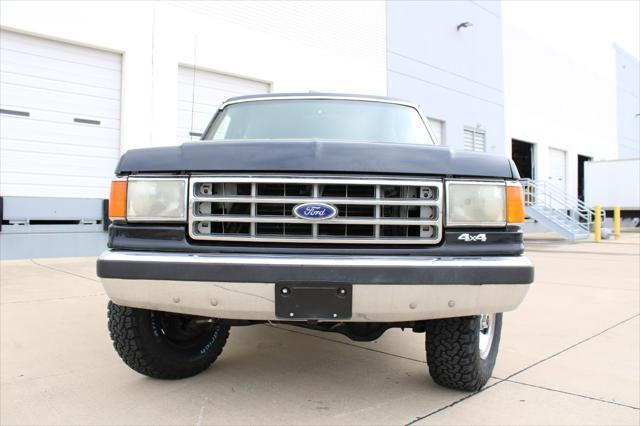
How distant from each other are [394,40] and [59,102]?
9.77 meters

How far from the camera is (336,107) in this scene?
345 cm

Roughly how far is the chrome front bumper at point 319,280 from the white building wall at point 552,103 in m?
19.4

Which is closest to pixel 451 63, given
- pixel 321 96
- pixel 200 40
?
pixel 200 40

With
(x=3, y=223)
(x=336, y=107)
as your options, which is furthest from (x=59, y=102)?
(x=336, y=107)

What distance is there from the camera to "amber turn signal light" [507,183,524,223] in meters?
2.18

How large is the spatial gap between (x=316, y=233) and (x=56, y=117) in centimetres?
816

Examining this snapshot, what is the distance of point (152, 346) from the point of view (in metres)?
2.54

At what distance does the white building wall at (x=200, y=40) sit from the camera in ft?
28.4

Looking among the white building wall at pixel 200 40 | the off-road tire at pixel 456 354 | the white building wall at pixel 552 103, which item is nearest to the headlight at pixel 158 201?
the off-road tire at pixel 456 354

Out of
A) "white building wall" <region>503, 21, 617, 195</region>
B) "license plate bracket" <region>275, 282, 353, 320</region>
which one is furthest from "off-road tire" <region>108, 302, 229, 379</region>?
"white building wall" <region>503, 21, 617, 195</region>

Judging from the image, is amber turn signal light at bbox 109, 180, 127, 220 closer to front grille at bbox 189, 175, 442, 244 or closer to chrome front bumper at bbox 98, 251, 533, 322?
chrome front bumper at bbox 98, 251, 533, 322

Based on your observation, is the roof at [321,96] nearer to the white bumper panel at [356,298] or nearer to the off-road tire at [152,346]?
the off-road tire at [152,346]

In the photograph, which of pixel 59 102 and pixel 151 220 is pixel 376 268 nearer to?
pixel 151 220

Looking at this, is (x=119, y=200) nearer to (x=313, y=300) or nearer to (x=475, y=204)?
(x=313, y=300)
